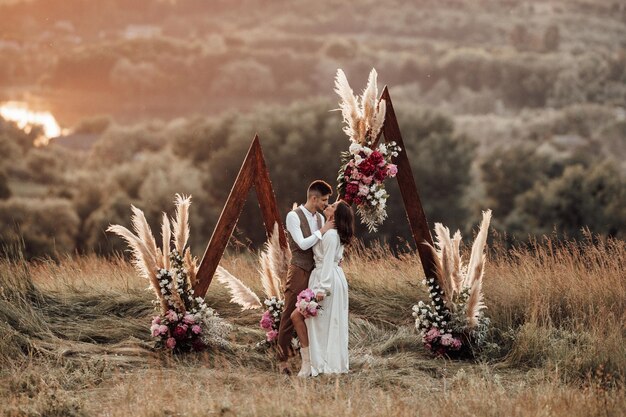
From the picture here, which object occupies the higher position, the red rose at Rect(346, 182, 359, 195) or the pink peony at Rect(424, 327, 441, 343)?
the red rose at Rect(346, 182, 359, 195)

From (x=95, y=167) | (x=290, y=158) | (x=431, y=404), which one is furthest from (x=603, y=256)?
(x=95, y=167)

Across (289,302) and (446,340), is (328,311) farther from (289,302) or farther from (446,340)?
(446,340)

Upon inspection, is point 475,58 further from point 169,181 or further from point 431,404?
point 431,404

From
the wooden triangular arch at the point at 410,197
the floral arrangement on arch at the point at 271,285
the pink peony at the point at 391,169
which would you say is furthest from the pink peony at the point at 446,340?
the pink peony at the point at 391,169

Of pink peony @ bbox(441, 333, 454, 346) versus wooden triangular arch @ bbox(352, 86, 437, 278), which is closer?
pink peony @ bbox(441, 333, 454, 346)

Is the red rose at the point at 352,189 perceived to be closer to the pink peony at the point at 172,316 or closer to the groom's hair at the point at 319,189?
the groom's hair at the point at 319,189

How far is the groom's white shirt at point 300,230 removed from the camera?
931 centimetres

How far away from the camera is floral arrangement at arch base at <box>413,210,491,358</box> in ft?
33.2

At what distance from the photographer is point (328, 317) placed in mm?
9391

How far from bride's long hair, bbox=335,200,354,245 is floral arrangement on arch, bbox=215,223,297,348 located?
1108 millimetres

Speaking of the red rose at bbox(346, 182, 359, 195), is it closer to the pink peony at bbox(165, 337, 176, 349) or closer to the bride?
the bride

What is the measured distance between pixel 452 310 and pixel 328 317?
1.81 m

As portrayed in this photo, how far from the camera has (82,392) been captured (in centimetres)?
882

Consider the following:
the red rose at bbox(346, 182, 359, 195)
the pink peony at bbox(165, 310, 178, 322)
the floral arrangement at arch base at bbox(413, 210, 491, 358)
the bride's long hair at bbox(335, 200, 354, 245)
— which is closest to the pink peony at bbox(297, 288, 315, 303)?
the bride's long hair at bbox(335, 200, 354, 245)
